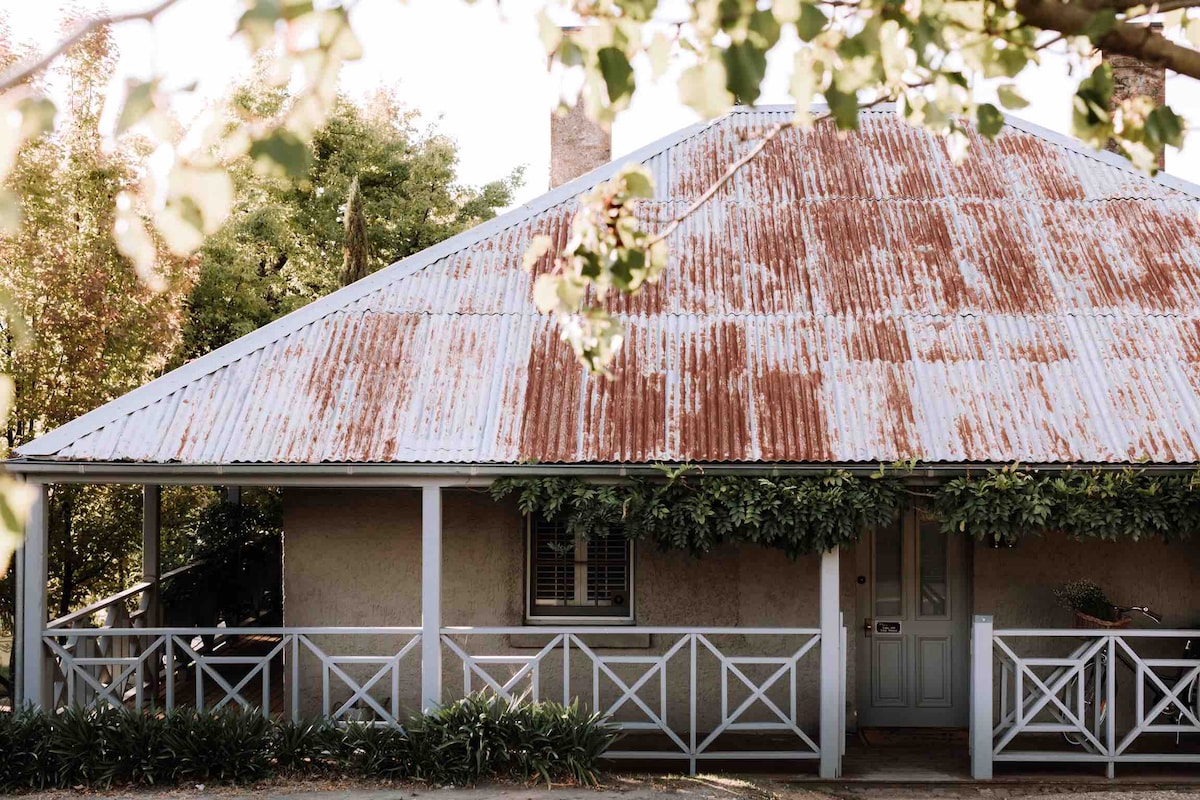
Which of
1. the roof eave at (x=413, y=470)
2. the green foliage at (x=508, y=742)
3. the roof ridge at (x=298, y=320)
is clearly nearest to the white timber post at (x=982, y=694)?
the roof eave at (x=413, y=470)

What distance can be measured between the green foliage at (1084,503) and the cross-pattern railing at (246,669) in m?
4.85

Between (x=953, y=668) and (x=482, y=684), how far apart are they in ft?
15.4

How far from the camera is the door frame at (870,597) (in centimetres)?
1024

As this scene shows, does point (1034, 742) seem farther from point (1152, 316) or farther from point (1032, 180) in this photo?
point (1032, 180)

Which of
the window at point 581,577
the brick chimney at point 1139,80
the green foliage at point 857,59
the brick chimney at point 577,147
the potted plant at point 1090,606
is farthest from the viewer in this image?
the brick chimney at point 577,147

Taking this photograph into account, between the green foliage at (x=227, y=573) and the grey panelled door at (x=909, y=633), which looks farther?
Answer: the green foliage at (x=227, y=573)

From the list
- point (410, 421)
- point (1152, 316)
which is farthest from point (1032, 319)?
point (410, 421)

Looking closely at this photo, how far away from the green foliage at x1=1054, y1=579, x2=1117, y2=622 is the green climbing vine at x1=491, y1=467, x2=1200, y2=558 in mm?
1169

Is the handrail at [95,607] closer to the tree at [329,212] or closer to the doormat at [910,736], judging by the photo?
the doormat at [910,736]

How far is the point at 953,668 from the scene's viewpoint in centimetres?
1030

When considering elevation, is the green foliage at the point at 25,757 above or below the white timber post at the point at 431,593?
below

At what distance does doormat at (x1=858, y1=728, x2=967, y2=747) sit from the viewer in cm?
980

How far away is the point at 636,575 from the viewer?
1003cm

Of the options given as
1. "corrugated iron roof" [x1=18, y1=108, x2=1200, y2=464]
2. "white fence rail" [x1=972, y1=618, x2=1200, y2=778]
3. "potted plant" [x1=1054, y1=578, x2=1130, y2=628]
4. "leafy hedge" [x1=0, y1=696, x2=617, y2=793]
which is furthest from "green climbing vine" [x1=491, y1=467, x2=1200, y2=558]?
"leafy hedge" [x1=0, y1=696, x2=617, y2=793]
